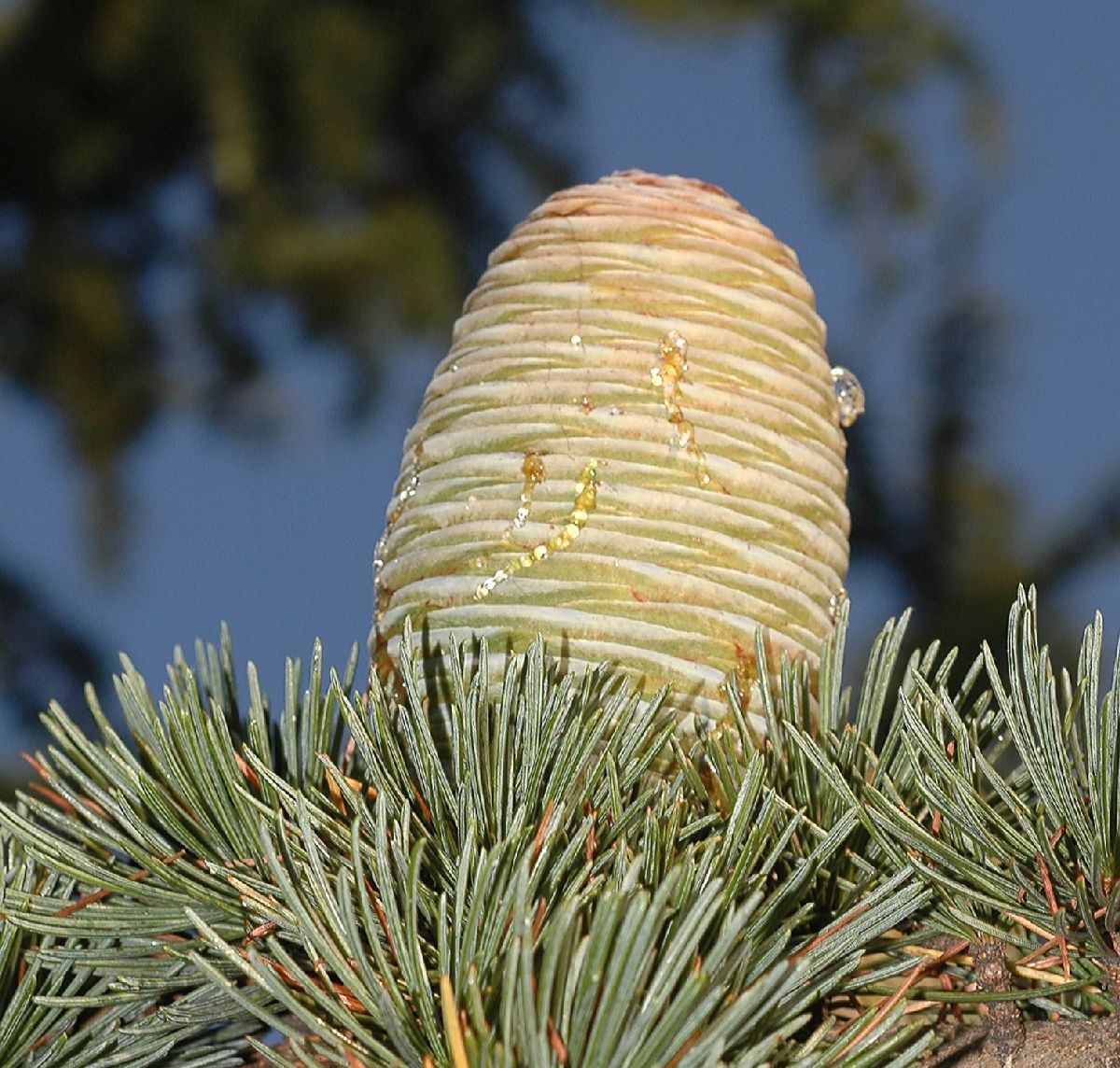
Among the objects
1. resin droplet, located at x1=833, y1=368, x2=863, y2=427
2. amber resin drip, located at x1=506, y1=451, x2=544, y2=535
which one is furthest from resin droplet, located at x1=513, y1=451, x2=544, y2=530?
resin droplet, located at x1=833, y1=368, x2=863, y2=427

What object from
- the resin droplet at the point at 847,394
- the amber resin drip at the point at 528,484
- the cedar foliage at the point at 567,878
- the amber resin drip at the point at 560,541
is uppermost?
the resin droplet at the point at 847,394

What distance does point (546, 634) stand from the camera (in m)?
0.35

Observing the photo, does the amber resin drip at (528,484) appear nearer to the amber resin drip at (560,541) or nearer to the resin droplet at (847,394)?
the amber resin drip at (560,541)

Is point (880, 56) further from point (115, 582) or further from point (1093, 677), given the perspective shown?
point (1093, 677)

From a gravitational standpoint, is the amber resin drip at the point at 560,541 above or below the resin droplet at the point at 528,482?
below

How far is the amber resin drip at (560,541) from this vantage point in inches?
14.1

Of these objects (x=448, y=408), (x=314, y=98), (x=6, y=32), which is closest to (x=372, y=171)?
(x=314, y=98)

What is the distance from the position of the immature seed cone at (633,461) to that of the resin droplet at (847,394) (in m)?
0.02

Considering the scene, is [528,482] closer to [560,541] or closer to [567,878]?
[560,541]

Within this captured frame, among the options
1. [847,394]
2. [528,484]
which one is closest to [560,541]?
[528,484]

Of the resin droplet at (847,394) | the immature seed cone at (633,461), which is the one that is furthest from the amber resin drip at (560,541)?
the resin droplet at (847,394)

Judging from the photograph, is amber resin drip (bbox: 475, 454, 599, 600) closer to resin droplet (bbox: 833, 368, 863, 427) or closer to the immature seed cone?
the immature seed cone

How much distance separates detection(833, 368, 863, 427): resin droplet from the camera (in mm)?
429

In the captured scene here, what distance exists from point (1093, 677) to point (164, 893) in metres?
0.22
